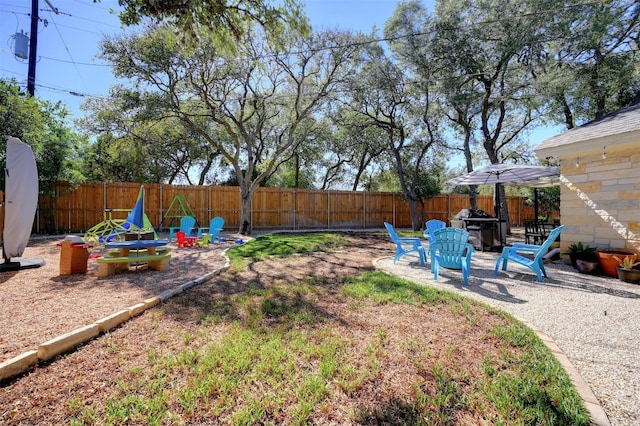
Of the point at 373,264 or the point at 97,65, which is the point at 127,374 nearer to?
the point at 373,264

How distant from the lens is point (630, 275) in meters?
4.87

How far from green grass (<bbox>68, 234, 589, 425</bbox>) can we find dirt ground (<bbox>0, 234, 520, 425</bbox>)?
0.06m

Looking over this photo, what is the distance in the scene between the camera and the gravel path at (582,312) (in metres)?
2.12

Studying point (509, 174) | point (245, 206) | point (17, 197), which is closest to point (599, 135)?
point (509, 174)

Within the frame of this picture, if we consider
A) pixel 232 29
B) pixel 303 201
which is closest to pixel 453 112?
pixel 303 201

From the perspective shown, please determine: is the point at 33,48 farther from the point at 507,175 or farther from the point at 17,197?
the point at 507,175

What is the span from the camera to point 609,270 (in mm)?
5371

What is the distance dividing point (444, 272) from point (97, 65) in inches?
514

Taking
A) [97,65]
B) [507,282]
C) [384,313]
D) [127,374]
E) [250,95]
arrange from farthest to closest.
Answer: [250,95]
[97,65]
[507,282]
[384,313]
[127,374]

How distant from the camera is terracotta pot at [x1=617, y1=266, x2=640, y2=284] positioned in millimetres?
4816

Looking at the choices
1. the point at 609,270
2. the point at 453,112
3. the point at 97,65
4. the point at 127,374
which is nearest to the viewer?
the point at 127,374

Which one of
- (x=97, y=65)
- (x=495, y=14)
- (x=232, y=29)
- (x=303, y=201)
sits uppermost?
(x=495, y=14)

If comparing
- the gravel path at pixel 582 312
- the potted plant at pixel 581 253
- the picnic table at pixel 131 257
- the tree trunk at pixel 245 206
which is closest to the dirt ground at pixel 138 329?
the picnic table at pixel 131 257

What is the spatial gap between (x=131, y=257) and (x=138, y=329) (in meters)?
2.71
